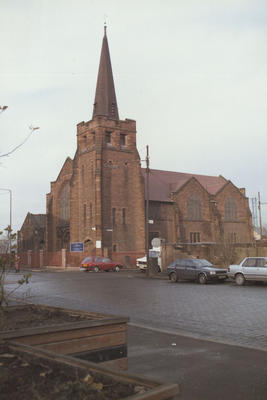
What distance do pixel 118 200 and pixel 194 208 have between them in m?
14.7

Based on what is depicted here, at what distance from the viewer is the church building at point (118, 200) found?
168 ft

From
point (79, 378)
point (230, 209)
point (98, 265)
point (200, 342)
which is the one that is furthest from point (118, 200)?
point (79, 378)

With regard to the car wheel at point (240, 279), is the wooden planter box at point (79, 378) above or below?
above

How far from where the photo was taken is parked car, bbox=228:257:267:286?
2096cm

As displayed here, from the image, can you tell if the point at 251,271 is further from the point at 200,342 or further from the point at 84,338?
the point at 84,338

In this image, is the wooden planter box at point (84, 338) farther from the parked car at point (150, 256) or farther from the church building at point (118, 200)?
the church building at point (118, 200)

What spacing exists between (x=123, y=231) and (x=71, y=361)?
48046 millimetres

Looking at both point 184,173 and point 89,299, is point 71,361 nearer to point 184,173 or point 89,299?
point 89,299

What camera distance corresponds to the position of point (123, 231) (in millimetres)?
51781

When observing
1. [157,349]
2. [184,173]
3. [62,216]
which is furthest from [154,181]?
[157,349]

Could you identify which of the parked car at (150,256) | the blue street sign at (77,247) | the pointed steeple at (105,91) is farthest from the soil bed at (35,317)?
the pointed steeple at (105,91)

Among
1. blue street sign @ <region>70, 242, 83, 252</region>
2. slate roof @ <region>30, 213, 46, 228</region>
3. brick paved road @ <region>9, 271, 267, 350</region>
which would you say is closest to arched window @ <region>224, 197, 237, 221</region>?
blue street sign @ <region>70, 242, 83, 252</region>

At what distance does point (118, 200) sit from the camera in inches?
2057

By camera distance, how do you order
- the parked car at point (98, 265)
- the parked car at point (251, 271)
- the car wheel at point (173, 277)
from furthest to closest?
the parked car at point (98, 265) < the car wheel at point (173, 277) < the parked car at point (251, 271)
